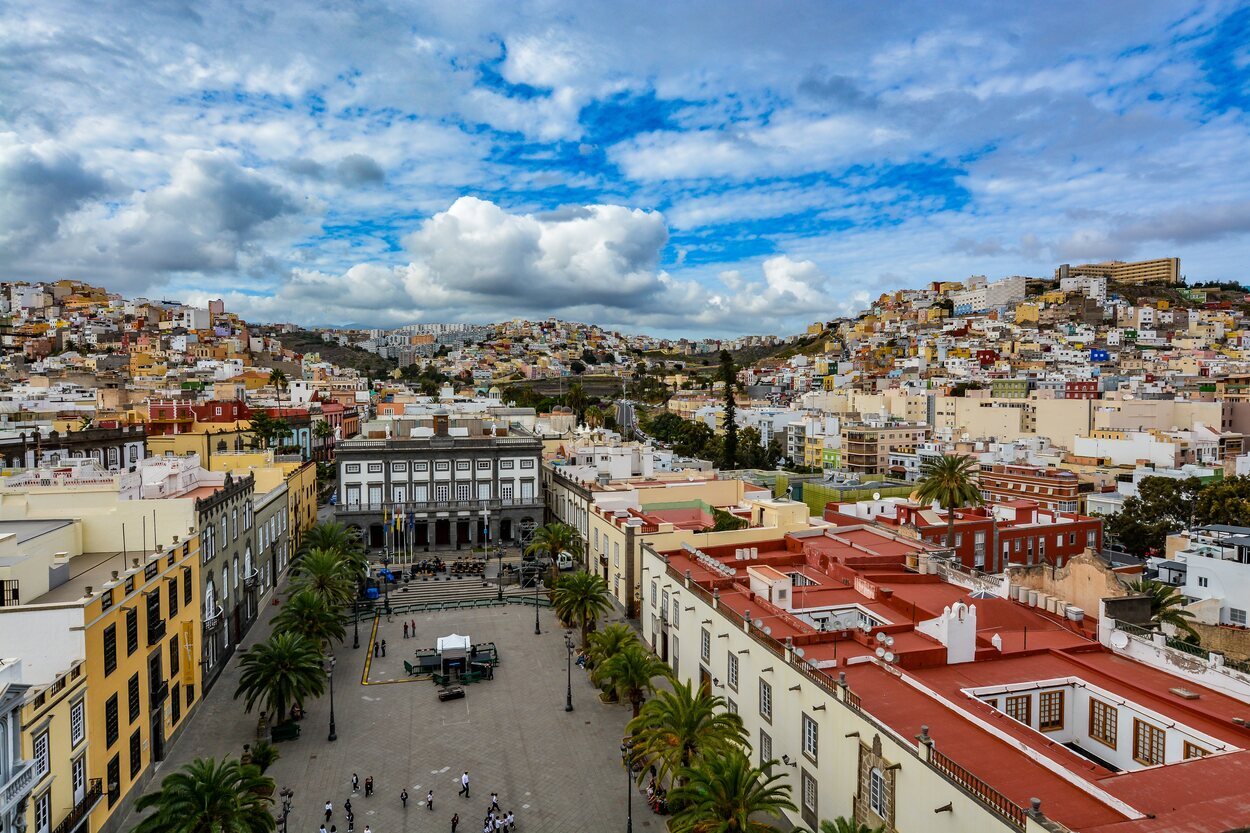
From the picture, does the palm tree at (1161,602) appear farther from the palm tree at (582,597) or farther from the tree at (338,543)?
the tree at (338,543)

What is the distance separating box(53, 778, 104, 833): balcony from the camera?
2023 centimetres

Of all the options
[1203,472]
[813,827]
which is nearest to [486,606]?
[813,827]

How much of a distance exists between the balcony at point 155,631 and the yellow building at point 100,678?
0.04 meters

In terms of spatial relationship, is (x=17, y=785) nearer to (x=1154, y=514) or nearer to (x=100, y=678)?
(x=100, y=678)

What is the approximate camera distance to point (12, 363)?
139 m

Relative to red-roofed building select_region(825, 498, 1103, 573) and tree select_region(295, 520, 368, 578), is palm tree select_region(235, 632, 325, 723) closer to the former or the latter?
tree select_region(295, 520, 368, 578)

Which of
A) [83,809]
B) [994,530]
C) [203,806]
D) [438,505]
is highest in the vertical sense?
[994,530]

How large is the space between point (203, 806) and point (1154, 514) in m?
70.2

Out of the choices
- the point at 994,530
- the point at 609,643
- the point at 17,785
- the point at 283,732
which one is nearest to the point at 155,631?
the point at 283,732

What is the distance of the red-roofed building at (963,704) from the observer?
51.0ft

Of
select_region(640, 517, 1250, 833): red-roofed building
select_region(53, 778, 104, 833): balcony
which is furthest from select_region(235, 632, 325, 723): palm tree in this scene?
select_region(640, 517, 1250, 833): red-roofed building

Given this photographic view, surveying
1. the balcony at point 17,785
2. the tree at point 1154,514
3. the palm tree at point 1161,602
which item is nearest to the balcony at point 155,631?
the balcony at point 17,785

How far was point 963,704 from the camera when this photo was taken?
20.2 metres

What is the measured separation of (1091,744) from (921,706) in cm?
518
